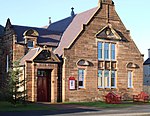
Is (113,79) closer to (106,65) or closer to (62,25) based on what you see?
(106,65)

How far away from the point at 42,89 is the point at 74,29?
8.61 meters

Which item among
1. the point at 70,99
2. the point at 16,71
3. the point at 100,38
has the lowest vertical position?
the point at 70,99

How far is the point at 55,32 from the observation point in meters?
42.0

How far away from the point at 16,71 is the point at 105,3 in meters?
16.2

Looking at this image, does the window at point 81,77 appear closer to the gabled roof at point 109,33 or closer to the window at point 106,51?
the window at point 106,51

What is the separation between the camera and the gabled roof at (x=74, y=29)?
124 ft

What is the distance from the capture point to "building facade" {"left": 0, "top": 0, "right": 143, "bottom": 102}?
35.1 meters

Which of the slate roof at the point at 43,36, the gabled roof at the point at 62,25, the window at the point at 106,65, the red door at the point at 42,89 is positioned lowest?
the red door at the point at 42,89

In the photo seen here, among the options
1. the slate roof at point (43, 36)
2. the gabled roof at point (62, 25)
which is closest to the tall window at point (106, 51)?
the slate roof at point (43, 36)

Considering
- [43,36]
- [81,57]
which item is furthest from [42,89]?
[43,36]

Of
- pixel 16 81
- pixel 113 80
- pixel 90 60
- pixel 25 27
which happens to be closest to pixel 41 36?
pixel 25 27

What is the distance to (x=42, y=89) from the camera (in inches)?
1405

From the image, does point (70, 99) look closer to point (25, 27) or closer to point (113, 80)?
point (113, 80)

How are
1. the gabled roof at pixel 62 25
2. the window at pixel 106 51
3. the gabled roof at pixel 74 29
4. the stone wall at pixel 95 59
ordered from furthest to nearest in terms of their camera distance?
the gabled roof at pixel 62 25, the window at pixel 106 51, the gabled roof at pixel 74 29, the stone wall at pixel 95 59
